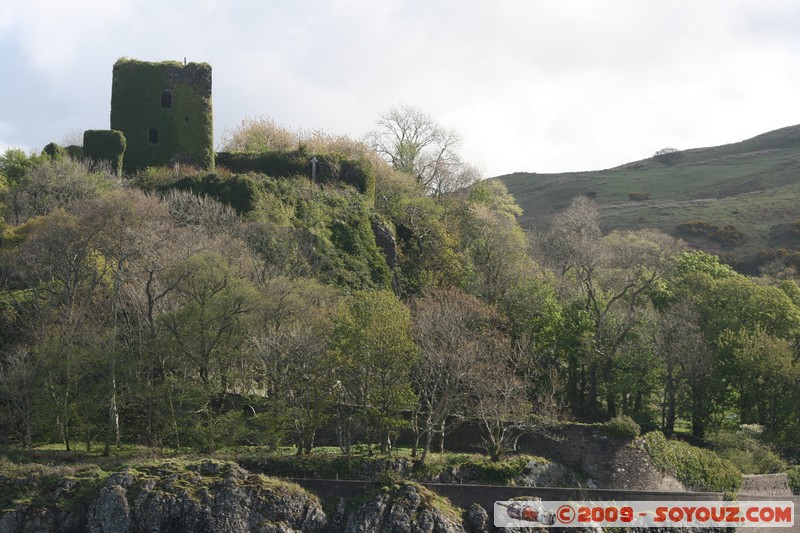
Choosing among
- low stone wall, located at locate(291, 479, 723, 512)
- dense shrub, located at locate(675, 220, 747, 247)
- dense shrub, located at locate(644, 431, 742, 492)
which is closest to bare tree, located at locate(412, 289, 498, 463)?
low stone wall, located at locate(291, 479, 723, 512)

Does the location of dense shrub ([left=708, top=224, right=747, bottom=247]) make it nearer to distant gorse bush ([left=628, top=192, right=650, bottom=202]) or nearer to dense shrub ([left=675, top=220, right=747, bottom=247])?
dense shrub ([left=675, top=220, right=747, bottom=247])

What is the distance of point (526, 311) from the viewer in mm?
49656

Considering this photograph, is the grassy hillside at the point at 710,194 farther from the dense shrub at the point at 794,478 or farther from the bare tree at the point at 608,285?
Result: the dense shrub at the point at 794,478

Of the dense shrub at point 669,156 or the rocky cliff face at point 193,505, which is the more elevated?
the dense shrub at point 669,156

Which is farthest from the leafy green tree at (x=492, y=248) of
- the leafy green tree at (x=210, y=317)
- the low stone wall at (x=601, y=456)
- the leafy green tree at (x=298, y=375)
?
the leafy green tree at (x=210, y=317)

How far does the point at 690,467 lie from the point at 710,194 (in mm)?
103185

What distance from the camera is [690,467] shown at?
127 feet

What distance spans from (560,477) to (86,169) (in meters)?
34.6

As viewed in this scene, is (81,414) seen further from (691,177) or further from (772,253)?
(691,177)

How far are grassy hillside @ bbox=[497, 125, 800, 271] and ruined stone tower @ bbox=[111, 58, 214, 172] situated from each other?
191 feet

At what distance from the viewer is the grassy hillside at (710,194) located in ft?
345

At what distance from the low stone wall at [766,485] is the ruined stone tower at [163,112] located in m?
40.3

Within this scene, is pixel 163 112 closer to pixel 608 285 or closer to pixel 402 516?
pixel 608 285

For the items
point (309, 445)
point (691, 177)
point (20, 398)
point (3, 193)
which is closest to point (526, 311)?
point (309, 445)
